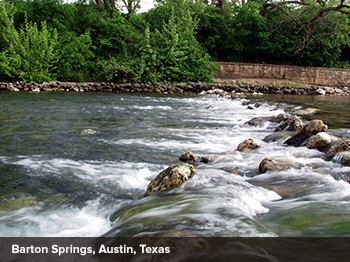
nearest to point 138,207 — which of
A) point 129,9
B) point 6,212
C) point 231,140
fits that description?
point 6,212

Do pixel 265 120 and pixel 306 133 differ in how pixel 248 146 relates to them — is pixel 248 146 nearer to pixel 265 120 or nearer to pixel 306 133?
pixel 306 133

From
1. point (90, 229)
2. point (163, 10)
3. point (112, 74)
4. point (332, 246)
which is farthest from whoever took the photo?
point (163, 10)

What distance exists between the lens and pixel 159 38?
23266 mm

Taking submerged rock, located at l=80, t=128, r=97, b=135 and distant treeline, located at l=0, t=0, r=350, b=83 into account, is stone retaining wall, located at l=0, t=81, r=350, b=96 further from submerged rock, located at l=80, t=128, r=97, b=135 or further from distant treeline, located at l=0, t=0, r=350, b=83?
submerged rock, located at l=80, t=128, r=97, b=135

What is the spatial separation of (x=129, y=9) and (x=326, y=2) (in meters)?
18.3

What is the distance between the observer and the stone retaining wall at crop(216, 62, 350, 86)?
1041 inches

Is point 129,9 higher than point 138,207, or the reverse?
point 129,9

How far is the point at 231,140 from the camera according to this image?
20.2 ft

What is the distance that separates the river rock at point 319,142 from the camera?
484 cm

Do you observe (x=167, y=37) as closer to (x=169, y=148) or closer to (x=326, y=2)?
(x=326, y=2)

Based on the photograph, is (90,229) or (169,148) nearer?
(90,229)
